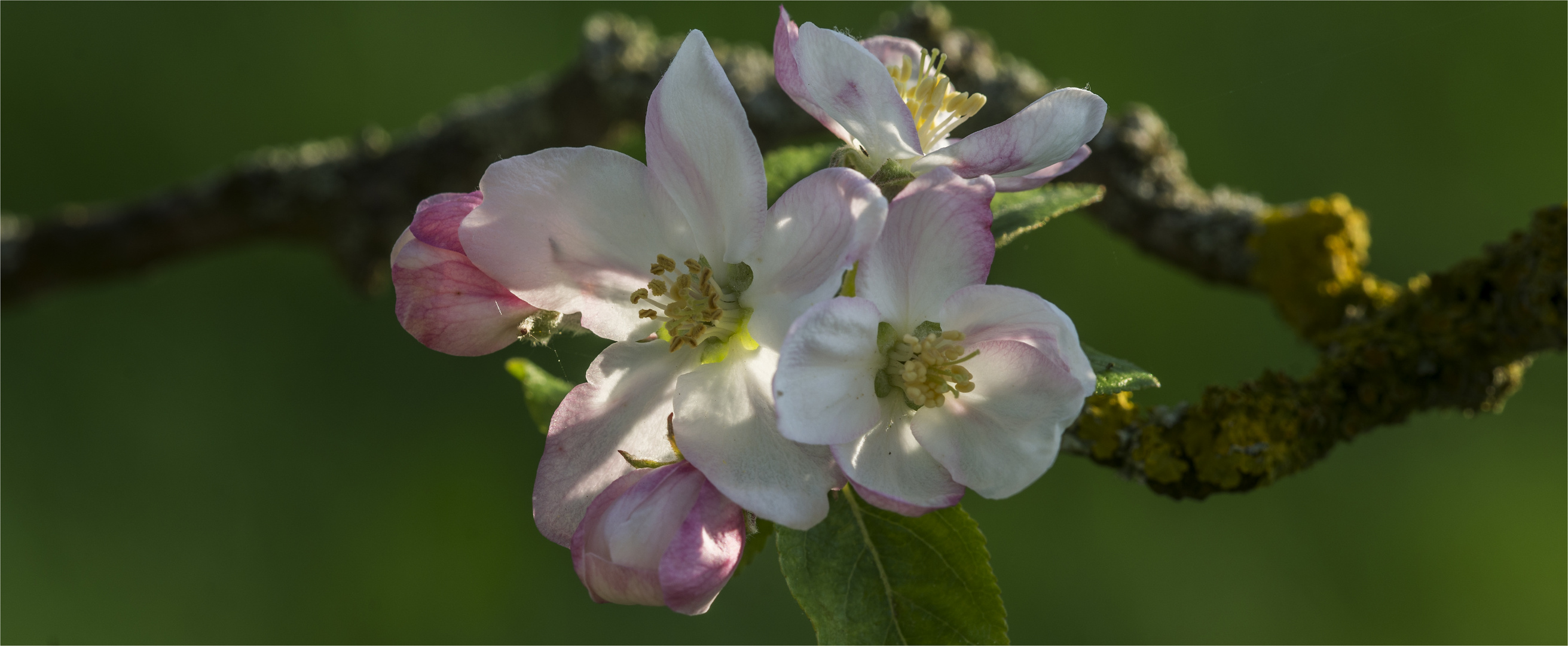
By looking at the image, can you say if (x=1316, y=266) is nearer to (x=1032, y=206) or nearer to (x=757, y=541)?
(x=1032, y=206)

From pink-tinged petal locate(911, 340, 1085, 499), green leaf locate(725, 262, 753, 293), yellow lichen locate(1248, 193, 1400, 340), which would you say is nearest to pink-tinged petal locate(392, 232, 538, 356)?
green leaf locate(725, 262, 753, 293)

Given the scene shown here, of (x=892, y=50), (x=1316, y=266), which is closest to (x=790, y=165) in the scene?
(x=892, y=50)

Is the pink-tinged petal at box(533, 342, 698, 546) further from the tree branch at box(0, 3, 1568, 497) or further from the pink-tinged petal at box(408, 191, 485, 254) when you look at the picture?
the tree branch at box(0, 3, 1568, 497)

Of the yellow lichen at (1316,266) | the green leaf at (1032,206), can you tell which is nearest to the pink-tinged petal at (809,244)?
the green leaf at (1032,206)

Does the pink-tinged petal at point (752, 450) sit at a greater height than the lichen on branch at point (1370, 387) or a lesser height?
greater

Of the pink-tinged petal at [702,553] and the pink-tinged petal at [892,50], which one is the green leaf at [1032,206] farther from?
the pink-tinged petal at [702,553]

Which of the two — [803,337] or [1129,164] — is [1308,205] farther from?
[803,337]
